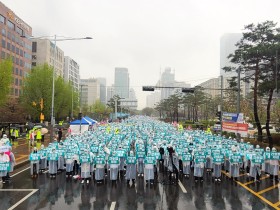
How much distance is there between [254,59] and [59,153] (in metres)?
19.6

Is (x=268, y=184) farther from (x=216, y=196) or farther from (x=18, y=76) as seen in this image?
(x=18, y=76)

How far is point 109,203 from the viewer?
33.4 ft

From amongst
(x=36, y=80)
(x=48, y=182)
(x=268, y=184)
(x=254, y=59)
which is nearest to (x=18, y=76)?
(x=36, y=80)

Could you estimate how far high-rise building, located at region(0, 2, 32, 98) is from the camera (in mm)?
65750

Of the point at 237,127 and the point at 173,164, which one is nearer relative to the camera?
the point at 173,164

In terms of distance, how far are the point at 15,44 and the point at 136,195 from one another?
70822mm

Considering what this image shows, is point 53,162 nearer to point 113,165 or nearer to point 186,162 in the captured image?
→ point 113,165

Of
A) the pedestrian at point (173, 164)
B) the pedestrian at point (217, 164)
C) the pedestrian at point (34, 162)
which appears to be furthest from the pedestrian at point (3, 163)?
the pedestrian at point (217, 164)

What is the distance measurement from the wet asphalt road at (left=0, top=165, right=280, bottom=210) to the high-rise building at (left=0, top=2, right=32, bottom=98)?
190 feet

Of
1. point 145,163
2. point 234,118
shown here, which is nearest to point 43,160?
point 145,163

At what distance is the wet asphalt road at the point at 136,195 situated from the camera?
9984mm

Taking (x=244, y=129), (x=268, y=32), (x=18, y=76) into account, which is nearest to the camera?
(x=244, y=129)

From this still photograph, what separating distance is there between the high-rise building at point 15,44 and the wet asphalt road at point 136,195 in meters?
57.9

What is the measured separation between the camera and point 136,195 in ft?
36.7
